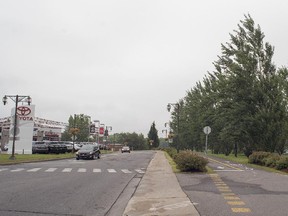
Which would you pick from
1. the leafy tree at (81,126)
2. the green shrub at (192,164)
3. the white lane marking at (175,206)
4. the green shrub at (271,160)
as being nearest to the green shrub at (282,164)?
the green shrub at (271,160)

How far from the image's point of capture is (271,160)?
85.8 feet

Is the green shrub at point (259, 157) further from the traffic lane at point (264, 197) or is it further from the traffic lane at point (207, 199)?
the traffic lane at point (207, 199)

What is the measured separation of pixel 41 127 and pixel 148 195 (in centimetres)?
11725

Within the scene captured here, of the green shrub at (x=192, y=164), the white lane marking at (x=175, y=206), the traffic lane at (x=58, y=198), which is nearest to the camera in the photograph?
the traffic lane at (x=58, y=198)

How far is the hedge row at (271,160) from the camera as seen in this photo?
24047mm

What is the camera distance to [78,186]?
15.8 metres

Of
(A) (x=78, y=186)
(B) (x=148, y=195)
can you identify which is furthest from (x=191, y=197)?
(A) (x=78, y=186)

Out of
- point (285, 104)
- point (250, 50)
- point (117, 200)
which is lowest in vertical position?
point (117, 200)

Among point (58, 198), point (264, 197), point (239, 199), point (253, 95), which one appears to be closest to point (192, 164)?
point (264, 197)

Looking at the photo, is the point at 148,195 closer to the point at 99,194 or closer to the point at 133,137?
the point at 99,194

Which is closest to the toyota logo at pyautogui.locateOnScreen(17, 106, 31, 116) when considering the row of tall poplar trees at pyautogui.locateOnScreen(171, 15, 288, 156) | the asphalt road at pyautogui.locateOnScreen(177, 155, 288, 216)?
the row of tall poplar trees at pyautogui.locateOnScreen(171, 15, 288, 156)

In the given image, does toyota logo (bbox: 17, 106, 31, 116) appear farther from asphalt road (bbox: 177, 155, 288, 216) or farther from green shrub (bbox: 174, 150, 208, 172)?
asphalt road (bbox: 177, 155, 288, 216)

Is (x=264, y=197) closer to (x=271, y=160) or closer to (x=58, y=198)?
(x=58, y=198)

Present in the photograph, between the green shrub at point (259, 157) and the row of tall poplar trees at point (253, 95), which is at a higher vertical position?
the row of tall poplar trees at point (253, 95)
